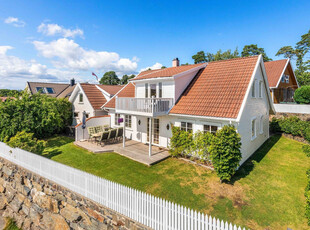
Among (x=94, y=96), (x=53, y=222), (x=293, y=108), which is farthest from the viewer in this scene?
(x=94, y=96)

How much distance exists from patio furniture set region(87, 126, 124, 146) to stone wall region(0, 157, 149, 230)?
5.46 m

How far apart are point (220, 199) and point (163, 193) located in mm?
2575

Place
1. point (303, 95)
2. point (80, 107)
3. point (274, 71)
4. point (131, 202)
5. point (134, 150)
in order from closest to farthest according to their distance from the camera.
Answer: point (131, 202) < point (134, 150) < point (303, 95) < point (80, 107) < point (274, 71)

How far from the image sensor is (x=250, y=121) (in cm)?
1152

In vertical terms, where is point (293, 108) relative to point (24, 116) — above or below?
above

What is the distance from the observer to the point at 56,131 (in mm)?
19547

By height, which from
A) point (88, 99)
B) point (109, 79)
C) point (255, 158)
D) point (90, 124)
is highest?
point (109, 79)

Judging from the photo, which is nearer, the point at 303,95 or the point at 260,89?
the point at 260,89

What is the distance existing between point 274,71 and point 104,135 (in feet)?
80.7

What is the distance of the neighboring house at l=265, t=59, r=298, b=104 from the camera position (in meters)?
21.7

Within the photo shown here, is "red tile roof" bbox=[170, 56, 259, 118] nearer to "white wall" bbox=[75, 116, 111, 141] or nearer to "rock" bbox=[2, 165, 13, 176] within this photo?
"white wall" bbox=[75, 116, 111, 141]

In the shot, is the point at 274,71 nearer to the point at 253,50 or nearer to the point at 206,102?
the point at 206,102

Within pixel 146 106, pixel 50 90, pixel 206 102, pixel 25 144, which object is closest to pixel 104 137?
pixel 146 106

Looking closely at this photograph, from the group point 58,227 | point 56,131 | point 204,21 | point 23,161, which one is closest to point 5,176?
point 23,161
